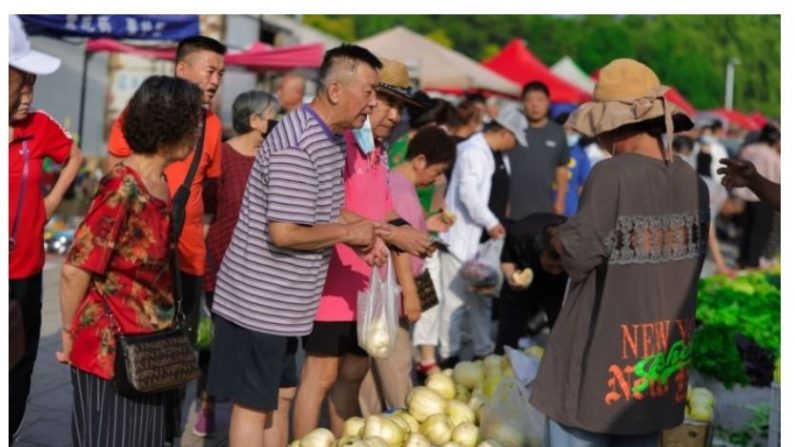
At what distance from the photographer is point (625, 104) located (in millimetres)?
3611

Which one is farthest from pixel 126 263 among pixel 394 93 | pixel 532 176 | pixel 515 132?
pixel 532 176

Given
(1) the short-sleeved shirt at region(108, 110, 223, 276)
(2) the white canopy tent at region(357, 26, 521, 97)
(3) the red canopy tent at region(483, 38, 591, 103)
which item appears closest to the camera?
(1) the short-sleeved shirt at region(108, 110, 223, 276)

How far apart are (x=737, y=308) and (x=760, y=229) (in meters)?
6.71

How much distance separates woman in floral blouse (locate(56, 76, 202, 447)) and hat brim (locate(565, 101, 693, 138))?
4.37 ft

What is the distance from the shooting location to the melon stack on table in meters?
4.72

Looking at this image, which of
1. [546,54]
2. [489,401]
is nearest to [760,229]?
[489,401]

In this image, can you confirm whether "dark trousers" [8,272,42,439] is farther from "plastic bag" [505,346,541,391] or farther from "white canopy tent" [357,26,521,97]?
"white canopy tent" [357,26,521,97]

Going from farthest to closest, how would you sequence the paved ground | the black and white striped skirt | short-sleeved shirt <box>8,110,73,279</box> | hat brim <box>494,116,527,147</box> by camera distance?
1. hat brim <box>494,116,527,147</box>
2. the paved ground
3. short-sleeved shirt <box>8,110,73,279</box>
4. the black and white striped skirt

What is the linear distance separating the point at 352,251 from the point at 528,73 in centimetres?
1868

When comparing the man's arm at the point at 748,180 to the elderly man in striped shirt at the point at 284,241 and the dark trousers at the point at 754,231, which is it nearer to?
the elderly man in striped shirt at the point at 284,241

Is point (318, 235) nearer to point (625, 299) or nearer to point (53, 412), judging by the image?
point (625, 299)

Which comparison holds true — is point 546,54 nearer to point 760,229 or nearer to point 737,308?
point 760,229

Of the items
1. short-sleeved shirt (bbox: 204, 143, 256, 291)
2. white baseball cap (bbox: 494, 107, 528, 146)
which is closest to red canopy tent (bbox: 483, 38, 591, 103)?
white baseball cap (bbox: 494, 107, 528, 146)

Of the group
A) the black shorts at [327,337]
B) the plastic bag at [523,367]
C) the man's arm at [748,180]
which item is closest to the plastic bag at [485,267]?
the plastic bag at [523,367]
